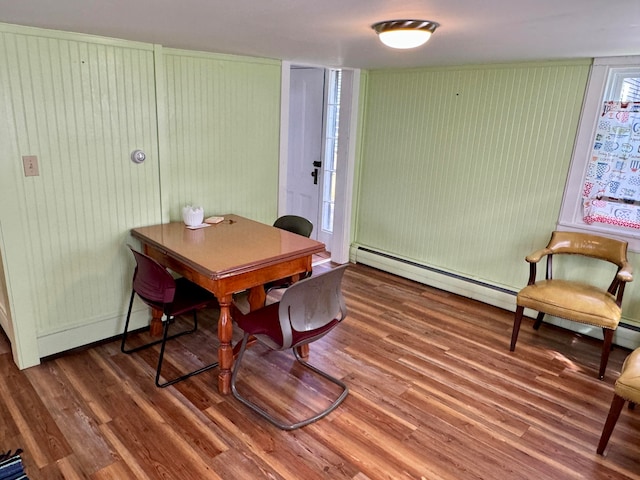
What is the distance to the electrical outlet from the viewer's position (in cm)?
244

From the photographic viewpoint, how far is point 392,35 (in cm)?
201

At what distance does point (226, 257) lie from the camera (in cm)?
247

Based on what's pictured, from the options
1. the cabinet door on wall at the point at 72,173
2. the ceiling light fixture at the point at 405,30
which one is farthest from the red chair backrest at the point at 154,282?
the ceiling light fixture at the point at 405,30

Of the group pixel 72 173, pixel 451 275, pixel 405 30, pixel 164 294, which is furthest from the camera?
pixel 451 275

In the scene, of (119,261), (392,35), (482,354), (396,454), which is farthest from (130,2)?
(482,354)

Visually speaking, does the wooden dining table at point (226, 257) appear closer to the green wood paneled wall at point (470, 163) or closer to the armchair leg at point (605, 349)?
the green wood paneled wall at point (470, 163)

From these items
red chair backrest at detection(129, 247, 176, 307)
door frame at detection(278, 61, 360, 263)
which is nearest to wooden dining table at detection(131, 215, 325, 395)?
red chair backrest at detection(129, 247, 176, 307)

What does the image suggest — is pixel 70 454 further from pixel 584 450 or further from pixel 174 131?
pixel 584 450

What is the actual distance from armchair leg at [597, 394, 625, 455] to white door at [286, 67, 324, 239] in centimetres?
334

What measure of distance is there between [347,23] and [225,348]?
1788mm

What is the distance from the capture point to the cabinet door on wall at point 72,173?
7.84 feet

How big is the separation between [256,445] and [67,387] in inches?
46.7

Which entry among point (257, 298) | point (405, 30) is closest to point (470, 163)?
point (405, 30)

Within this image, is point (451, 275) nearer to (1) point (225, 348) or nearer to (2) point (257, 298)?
(2) point (257, 298)
